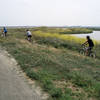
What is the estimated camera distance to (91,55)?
1314 cm

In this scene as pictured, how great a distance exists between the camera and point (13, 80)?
5969 mm

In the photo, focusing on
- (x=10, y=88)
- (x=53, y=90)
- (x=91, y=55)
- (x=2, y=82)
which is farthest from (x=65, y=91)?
(x=91, y=55)

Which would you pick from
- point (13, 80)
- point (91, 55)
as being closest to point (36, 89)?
point (13, 80)

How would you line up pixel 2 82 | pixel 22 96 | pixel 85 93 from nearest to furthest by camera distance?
pixel 22 96
pixel 85 93
pixel 2 82

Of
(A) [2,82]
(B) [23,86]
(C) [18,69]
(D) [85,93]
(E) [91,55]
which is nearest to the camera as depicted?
(D) [85,93]

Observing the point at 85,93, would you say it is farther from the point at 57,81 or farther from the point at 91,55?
the point at 91,55

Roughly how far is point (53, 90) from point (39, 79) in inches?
46.1

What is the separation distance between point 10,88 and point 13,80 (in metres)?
0.76

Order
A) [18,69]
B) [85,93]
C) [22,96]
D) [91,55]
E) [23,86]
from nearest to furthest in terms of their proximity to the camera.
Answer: [22,96] → [85,93] → [23,86] → [18,69] → [91,55]

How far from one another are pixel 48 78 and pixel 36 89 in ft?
3.33

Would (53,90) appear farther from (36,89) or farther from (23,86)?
(23,86)

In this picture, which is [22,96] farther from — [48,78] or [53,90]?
[48,78]

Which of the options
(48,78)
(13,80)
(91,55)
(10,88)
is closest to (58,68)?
(48,78)

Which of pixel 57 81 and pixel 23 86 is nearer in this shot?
pixel 23 86
